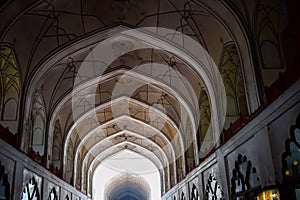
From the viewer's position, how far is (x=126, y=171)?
70.7 feet

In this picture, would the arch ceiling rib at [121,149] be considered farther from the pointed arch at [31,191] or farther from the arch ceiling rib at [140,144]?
the pointed arch at [31,191]

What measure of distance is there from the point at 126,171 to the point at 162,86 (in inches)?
467

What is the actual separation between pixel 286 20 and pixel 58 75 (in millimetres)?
6259

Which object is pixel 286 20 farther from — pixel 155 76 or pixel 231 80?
pixel 155 76

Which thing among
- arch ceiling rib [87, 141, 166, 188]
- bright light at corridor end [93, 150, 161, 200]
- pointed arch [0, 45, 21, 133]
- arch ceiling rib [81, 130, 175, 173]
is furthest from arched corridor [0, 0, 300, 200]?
bright light at corridor end [93, 150, 161, 200]

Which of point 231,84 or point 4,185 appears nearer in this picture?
point 4,185

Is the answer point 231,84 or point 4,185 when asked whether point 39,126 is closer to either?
point 4,185

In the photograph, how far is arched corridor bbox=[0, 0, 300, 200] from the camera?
19.4 feet

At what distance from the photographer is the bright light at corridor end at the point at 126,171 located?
20297mm

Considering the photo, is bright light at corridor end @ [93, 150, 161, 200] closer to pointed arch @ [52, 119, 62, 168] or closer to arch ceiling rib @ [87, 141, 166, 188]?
arch ceiling rib @ [87, 141, 166, 188]

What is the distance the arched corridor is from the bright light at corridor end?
21.2 ft

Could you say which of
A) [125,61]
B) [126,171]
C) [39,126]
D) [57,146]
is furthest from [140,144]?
[39,126]

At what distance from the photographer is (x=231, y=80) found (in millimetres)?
8227

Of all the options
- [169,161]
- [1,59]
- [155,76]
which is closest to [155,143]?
[169,161]
